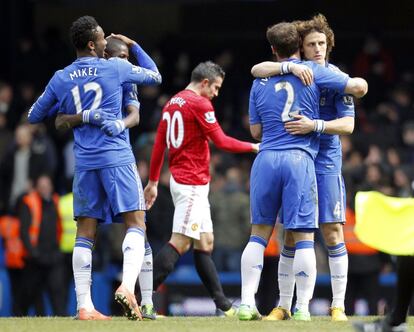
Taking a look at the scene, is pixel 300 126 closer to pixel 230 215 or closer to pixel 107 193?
pixel 107 193

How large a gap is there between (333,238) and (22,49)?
13.1 metres

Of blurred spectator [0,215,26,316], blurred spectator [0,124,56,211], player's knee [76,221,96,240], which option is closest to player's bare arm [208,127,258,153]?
player's knee [76,221,96,240]

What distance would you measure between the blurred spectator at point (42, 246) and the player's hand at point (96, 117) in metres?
7.00

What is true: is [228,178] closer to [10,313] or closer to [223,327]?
[10,313]

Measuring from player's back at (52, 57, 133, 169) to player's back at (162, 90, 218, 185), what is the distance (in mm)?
1404

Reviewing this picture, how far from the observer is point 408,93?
22219mm

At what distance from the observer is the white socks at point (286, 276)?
1123 centimetres

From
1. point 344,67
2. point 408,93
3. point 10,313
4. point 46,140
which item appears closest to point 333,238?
point 10,313

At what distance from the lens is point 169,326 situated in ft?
32.9

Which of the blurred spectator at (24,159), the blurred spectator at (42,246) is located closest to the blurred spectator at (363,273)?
the blurred spectator at (42,246)

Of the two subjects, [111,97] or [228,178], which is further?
[228,178]

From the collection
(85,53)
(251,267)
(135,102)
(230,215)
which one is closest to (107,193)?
(135,102)

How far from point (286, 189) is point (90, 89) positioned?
5.48 feet

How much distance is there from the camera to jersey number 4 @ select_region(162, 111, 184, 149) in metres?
12.2
